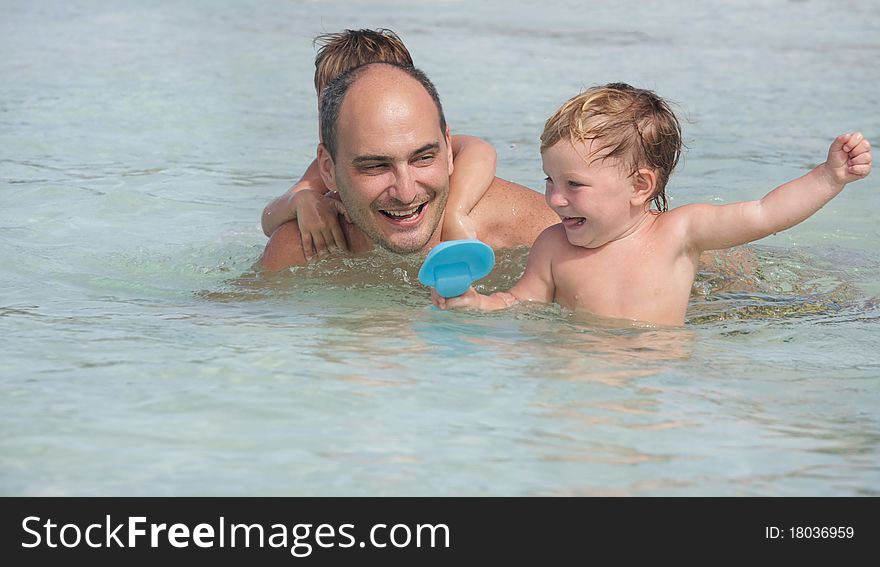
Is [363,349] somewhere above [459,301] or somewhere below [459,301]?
below

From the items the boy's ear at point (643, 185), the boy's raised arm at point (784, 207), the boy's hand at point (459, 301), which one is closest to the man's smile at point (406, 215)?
the boy's hand at point (459, 301)

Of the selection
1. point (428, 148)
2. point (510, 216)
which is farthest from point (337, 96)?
point (510, 216)

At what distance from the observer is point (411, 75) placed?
14.7 ft

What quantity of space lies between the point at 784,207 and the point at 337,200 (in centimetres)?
192

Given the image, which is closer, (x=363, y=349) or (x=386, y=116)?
(x=363, y=349)

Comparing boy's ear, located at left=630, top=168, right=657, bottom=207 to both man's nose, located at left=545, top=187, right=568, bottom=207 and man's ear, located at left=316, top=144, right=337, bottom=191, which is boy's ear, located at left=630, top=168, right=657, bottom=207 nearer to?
man's nose, located at left=545, top=187, right=568, bottom=207

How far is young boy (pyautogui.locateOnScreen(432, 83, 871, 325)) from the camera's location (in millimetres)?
3838

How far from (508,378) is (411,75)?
1.70 meters

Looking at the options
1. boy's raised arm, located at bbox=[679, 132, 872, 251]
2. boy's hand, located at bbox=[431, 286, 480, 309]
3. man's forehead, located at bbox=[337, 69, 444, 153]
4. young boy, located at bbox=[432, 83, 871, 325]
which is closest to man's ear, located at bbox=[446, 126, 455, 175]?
man's forehead, located at bbox=[337, 69, 444, 153]

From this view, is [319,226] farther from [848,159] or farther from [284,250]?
[848,159]

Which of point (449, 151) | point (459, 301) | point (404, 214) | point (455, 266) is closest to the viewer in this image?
point (455, 266)

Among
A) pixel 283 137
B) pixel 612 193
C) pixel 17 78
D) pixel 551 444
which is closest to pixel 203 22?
pixel 17 78

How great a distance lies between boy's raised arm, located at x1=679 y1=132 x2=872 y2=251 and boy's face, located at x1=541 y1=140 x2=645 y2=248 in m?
0.25

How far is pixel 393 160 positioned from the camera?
4.29 m
